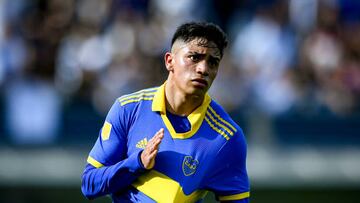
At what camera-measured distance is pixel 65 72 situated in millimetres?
13141

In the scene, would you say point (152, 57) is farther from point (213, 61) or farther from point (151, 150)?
point (151, 150)

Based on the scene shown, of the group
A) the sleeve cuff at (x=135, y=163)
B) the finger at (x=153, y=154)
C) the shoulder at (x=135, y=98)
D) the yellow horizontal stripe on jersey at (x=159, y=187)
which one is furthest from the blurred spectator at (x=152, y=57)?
the finger at (x=153, y=154)

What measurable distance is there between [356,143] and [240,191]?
7.23 m

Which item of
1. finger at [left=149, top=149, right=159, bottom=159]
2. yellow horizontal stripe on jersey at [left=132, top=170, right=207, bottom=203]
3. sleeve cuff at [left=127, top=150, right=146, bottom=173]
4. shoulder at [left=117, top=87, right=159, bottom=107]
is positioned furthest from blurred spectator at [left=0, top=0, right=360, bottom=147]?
finger at [left=149, top=149, right=159, bottom=159]

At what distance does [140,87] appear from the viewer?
41.8 ft

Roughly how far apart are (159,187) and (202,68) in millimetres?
865

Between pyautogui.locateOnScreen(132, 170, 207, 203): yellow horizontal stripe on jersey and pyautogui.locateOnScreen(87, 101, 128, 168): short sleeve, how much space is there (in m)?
0.24

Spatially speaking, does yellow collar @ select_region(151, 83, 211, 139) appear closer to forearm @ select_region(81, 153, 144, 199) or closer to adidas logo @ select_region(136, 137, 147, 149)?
adidas logo @ select_region(136, 137, 147, 149)

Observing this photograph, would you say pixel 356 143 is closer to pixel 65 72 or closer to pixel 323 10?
pixel 323 10

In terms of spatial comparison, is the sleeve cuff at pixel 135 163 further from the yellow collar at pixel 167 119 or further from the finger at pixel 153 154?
the yellow collar at pixel 167 119

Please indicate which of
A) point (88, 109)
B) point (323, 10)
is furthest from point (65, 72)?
point (323, 10)

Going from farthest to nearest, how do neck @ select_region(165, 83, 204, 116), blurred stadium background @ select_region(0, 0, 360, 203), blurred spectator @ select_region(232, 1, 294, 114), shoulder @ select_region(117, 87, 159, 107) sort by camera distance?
blurred spectator @ select_region(232, 1, 294, 114), blurred stadium background @ select_region(0, 0, 360, 203), neck @ select_region(165, 83, 204, 116), shoulder @ select_region(117, 87, 159, 107)

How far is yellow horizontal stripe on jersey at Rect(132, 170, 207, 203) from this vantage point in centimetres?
607

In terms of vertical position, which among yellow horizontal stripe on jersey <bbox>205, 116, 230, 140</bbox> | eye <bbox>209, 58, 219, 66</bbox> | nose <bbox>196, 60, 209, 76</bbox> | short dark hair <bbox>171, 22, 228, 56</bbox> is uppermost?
short dark hair <bbox>171, 22, 228, 56</bbox>
